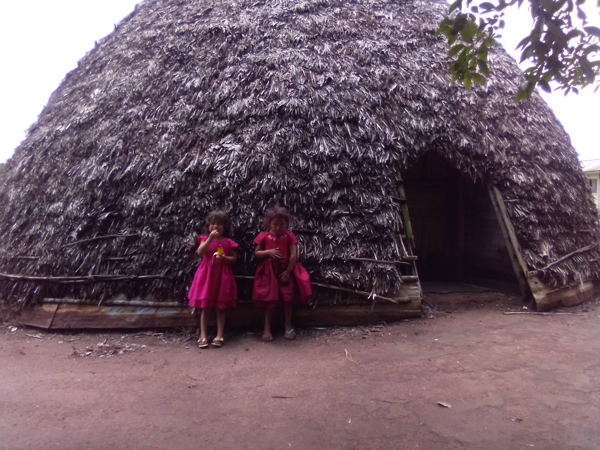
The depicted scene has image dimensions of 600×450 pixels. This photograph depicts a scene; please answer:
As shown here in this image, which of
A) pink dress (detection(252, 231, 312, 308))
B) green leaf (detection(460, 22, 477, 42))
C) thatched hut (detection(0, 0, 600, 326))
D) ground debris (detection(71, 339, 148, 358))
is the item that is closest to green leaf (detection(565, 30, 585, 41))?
green leaf (detection(460, 22, 477, 42))

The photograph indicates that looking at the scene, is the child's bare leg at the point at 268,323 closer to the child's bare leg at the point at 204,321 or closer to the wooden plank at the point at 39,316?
the child's bare leg at the point at 204,321

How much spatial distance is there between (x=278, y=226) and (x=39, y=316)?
2.60 meters

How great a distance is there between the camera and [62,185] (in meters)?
4.68

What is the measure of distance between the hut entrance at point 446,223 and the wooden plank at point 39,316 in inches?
184

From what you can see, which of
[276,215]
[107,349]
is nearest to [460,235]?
[276,215]

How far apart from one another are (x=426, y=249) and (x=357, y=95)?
2828 millimetres

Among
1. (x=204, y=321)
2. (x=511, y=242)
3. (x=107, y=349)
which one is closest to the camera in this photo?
(x=107, y=349)

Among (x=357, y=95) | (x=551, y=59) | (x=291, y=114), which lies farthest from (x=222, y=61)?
(x=551, y=59)

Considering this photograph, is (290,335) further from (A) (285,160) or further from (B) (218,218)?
(A) (285,160)

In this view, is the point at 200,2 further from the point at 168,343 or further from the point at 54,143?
the point at 168,343

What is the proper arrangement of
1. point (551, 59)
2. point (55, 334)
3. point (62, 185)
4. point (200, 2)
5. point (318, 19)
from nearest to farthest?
point (551, 59) < point (55, 334) < point (62, 185) < point (318, 19) < point (200, 2)

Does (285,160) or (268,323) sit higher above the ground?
(285,160)

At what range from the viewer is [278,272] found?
3979 millimetres

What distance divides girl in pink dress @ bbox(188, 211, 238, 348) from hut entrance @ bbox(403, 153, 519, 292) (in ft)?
10.9
